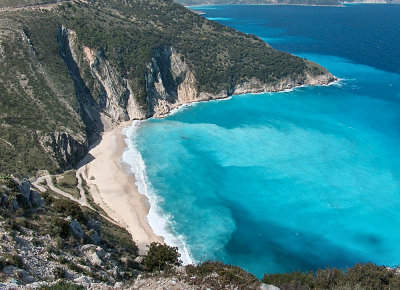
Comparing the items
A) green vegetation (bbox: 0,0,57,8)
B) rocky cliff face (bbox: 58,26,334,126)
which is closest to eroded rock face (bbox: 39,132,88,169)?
rocky cliff face (bbox: 58,26,334,126)

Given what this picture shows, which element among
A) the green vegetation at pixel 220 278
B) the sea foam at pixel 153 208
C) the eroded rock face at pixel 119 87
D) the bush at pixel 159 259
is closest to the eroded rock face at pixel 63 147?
the eroded rock face at pixel 119 87

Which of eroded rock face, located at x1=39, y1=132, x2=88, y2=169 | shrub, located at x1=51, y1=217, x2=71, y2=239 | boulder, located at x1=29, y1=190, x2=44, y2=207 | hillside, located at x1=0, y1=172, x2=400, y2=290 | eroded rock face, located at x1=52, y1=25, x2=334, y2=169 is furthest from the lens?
eroded rock face, located at x1=52, y1=25, x2=334, y2=169

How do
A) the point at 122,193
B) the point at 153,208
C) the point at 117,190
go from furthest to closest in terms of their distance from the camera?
the point at 117,190
the point at 122,193
the point at 153,208

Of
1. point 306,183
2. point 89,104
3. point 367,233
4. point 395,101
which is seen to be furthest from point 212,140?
A: point 395,101

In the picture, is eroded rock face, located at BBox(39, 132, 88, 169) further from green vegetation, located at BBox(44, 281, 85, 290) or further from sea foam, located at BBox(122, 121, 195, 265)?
green vegetation, located at BBox(44, 281, 85, 290)

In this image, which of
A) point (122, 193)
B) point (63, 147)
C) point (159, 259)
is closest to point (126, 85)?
point (63, 147)

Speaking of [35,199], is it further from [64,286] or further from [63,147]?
[63,147]

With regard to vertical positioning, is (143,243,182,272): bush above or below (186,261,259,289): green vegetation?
below
